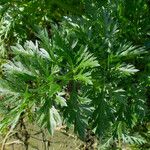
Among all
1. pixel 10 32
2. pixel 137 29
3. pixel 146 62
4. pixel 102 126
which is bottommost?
pixel 102 126

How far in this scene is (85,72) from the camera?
1.88 metres

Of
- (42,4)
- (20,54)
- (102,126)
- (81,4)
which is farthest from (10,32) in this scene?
(102,126)

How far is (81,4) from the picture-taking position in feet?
8.70

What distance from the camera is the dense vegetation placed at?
1.79 m

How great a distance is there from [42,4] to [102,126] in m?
1.03

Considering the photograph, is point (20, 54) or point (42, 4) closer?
point (20, 54)

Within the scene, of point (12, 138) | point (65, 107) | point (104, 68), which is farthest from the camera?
point (12, 138)

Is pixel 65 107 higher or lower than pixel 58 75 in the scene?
lower

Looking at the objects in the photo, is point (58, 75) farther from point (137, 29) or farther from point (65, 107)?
point (137, 29)

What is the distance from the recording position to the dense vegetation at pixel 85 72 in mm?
1787

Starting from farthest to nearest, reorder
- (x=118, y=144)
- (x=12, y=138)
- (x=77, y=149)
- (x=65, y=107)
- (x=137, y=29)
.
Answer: (x=12, y=138), (x=77, y=149), (x=118, y=144), (x=137, y=29), (x=65, y=107)

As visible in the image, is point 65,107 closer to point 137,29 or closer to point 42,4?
point 137,29

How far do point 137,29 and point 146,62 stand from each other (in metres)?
0.17

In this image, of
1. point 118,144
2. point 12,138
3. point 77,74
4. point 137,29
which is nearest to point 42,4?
point 137,29
